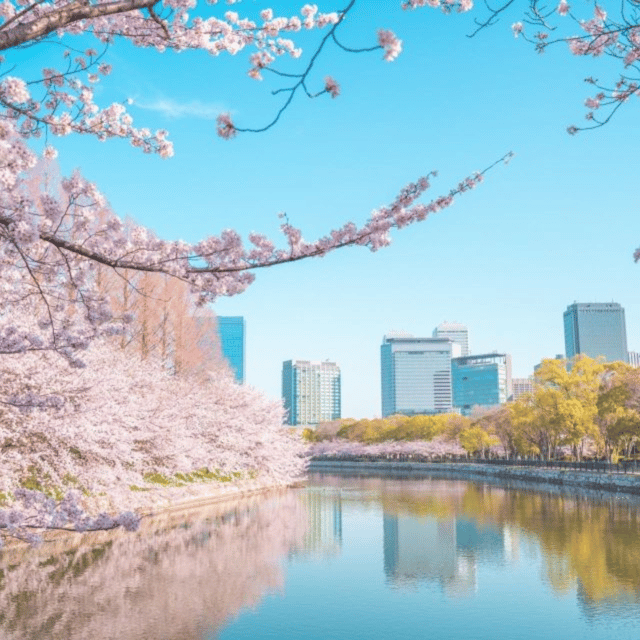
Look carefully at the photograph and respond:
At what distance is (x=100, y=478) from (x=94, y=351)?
4.90 metres

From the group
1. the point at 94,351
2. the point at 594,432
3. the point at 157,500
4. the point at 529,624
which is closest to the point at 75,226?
the point at 529,624

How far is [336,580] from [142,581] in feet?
14.3

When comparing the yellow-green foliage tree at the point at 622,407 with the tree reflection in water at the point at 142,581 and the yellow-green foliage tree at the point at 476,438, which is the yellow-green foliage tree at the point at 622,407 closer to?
the tree reflection in water at the point at 142,581

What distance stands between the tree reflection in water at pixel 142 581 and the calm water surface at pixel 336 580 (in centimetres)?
5

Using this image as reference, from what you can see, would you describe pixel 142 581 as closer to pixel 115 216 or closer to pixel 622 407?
pixel 115 216

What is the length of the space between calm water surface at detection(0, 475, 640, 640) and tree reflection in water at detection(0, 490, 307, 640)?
1.9 inches

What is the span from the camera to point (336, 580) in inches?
626

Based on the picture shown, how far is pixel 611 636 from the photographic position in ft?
36.7

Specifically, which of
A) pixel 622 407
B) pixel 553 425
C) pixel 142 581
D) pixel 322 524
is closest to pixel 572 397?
pixel 553 425

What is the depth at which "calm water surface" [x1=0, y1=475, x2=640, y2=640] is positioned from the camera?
1184 centimetres

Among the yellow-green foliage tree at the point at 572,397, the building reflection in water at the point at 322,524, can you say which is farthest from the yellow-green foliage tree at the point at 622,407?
the building reflection in water at the point at 322,524

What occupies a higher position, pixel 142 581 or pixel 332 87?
pixel 332 87

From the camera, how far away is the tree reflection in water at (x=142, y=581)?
11.7 metres

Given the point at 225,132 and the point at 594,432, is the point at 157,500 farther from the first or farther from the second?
the point at 594,432
